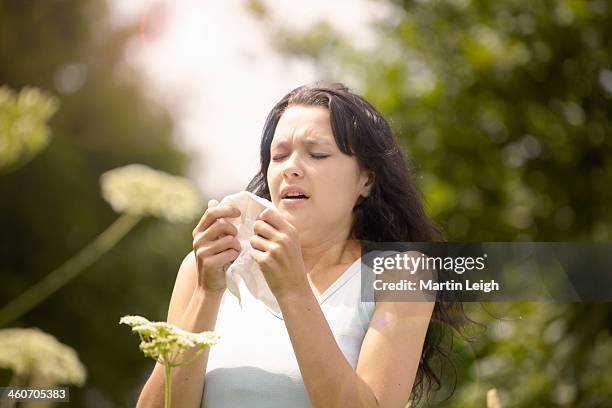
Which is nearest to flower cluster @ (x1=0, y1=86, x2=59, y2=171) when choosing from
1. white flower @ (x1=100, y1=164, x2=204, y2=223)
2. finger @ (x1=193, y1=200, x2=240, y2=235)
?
finger @ (x1=193, y1=200, x2=240, y2=235)

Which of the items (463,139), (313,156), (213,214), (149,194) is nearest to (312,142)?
(313,156)

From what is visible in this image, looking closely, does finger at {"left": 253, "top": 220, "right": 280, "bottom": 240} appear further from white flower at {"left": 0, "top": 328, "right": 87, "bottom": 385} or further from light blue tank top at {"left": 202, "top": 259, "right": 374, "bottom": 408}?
white flower at {"left": 0, "top": 328, "right": 87, "bottom": 385}

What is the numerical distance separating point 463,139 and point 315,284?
1.91m

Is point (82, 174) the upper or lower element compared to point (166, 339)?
upper

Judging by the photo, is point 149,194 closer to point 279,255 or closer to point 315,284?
point 315,284

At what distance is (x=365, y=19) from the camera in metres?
2.53

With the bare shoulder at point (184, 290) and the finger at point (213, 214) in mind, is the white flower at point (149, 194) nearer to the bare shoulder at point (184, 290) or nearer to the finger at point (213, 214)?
the bare shoulder at point (184, 290)

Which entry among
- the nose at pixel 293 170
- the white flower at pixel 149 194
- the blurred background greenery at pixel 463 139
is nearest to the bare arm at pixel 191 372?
the nose at pixel 293 170

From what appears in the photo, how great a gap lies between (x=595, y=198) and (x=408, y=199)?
1.74 metres

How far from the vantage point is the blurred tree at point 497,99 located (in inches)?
92.3

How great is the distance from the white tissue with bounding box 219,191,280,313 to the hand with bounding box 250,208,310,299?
0.04 m

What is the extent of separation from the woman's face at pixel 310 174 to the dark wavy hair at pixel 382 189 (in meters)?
0.01

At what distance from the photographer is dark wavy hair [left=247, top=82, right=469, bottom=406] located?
668mm

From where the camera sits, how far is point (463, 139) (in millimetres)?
2490
